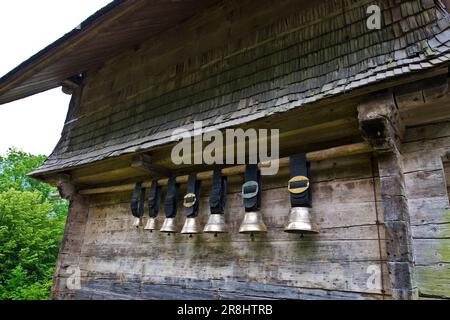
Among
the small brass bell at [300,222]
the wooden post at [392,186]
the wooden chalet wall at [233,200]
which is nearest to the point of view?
the wooden post at [392,186]

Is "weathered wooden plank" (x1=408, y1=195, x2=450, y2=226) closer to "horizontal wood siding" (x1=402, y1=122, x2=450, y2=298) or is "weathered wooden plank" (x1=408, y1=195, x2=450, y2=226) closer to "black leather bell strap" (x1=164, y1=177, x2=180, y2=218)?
"horizontal wood siding" (x1=402, y1=122, x2=450, y2=298)

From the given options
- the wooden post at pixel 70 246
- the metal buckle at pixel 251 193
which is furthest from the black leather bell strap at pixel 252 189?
the wooden post at pixel 70 246

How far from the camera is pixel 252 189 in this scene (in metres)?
3.01

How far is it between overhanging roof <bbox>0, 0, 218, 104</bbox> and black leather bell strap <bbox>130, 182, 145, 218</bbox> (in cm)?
213

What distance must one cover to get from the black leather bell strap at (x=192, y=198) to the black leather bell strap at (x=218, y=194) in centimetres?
30

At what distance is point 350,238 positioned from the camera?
2.58m

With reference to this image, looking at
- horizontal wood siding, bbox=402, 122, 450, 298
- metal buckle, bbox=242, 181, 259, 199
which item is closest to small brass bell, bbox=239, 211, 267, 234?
metal buckle, bbox=242, 181, 259, 199

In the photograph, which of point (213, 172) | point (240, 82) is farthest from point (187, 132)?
point (240, 82)

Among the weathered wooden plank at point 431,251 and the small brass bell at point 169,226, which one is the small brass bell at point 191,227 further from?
the weathered wooden plank at point 431,251

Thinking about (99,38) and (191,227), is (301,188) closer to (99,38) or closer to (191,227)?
(191,227)

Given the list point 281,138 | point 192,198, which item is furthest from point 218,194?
point 281,138

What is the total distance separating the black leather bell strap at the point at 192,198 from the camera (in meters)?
3.49

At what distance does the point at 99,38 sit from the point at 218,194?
3175 mm
